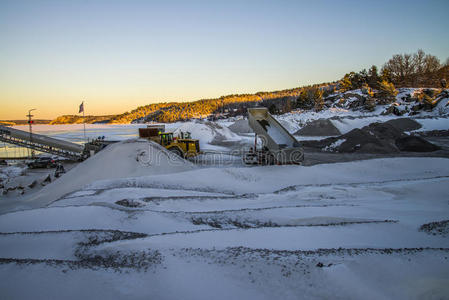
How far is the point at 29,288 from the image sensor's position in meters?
2.09

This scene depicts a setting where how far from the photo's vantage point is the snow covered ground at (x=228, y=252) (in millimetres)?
2062

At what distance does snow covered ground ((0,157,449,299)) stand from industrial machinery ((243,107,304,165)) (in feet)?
12.6

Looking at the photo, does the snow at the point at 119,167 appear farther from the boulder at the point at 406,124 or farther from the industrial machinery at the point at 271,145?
the boulder at the point at 406,124

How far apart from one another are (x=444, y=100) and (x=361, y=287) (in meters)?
38.5

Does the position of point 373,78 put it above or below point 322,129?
above

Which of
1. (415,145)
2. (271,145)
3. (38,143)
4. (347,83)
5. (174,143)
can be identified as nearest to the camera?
(271,145)

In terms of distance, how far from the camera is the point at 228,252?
8.42 ft

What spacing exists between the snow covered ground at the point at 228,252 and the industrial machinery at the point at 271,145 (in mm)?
3848

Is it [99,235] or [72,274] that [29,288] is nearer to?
[72,274]

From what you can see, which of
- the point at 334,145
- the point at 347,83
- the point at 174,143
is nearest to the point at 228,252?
the point at 174,143

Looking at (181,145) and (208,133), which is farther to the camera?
(208,133)

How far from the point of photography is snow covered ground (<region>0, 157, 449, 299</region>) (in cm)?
206

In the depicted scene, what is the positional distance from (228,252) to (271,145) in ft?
24.1

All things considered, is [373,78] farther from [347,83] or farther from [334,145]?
[334,145]
